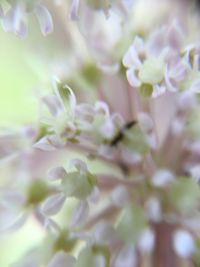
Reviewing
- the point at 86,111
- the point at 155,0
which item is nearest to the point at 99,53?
the point at 86,111

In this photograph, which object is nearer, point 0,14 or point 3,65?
point 0,14

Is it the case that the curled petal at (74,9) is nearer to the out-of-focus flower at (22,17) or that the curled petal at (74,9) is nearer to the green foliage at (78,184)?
the out-of-focus flower at (22,17)

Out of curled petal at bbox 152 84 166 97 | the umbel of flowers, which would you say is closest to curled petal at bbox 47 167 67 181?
the umbel of flowers

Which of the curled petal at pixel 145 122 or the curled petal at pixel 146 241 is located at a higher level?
the curled petal at pixel 145 122

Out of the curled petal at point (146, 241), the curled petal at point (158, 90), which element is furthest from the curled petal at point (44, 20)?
the curled petal at point (146, 241)

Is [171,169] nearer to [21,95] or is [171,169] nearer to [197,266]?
[197,266]

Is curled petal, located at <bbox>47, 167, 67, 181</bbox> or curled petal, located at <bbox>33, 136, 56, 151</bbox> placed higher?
curled petal, located at <bbox>33, 136, 56, 151</bbox>

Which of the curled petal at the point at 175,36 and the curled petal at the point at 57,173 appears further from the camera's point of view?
the curled petal at the point at 175,36

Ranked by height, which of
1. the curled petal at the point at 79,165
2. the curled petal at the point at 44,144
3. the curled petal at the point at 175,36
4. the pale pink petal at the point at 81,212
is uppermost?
the curled petal at the point at 175,36

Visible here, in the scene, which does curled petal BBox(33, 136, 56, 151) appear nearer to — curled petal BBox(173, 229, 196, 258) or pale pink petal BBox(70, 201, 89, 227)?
pale pink petal BBox(70, 201, 89, 227)
